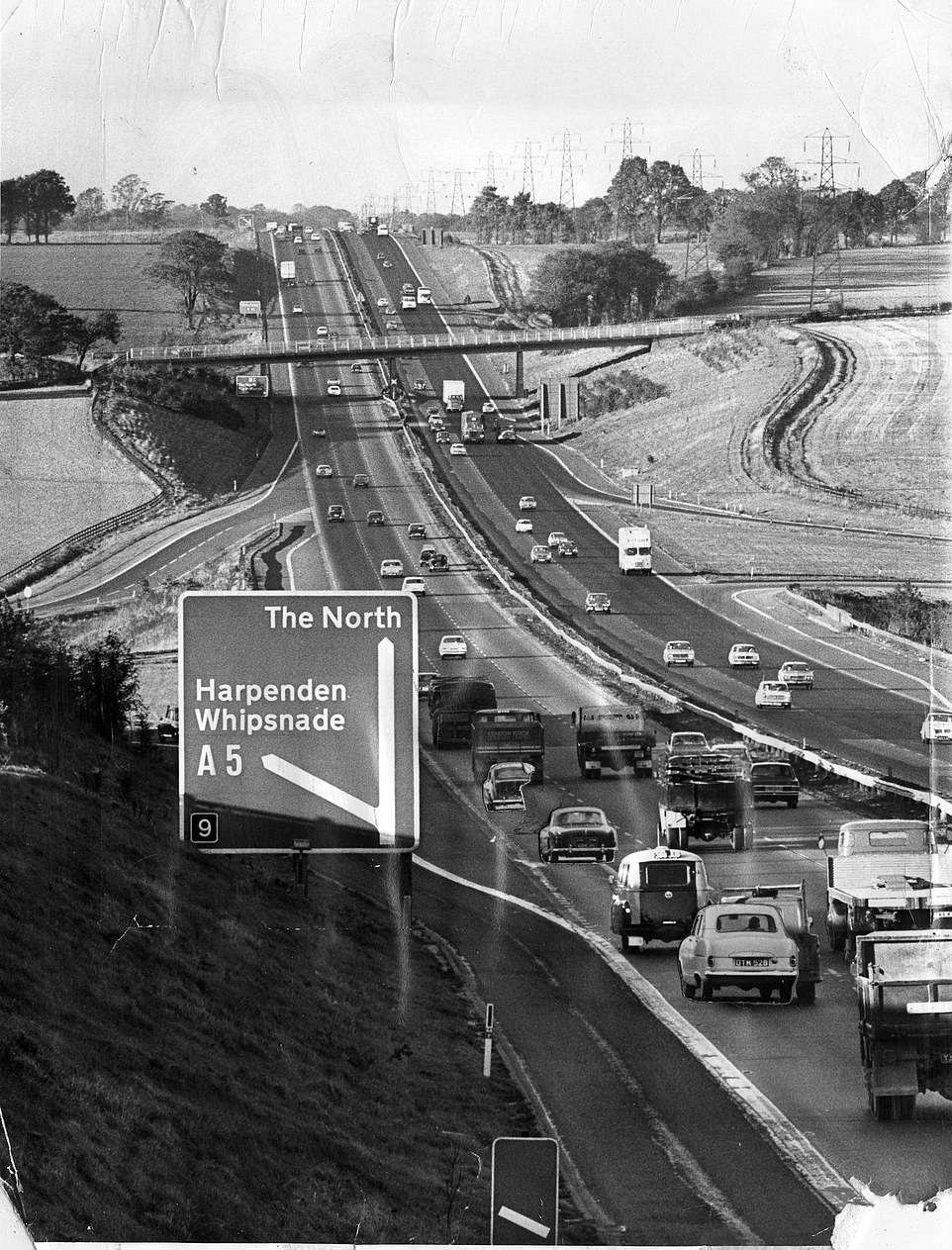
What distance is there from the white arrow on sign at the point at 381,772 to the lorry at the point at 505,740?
6.51 ft

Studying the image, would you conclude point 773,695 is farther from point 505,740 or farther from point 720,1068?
point 720,1068

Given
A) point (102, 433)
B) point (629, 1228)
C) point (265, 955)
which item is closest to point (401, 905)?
point (265, 955)

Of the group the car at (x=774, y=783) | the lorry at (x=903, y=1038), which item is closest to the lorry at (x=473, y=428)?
the car at (x=774, y=783)

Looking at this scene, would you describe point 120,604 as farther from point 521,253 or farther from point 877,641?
point 877,641

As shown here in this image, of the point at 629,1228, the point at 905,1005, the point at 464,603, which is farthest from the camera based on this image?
the point at 464,603

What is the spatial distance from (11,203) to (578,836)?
361 inches

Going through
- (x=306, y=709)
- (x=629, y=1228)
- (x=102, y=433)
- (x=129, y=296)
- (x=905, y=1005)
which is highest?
(x=129, y=296)

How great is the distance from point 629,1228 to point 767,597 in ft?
25.7

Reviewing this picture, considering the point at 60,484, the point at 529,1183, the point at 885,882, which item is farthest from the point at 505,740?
the point at 529,1183

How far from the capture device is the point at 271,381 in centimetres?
2230

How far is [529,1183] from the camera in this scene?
15633 millimetres

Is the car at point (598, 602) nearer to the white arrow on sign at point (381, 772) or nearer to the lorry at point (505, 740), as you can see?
the lorry at point (505, 740)

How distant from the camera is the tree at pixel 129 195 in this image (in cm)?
2183

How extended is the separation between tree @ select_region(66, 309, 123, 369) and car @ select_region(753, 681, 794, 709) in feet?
25.9
